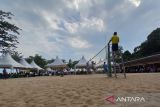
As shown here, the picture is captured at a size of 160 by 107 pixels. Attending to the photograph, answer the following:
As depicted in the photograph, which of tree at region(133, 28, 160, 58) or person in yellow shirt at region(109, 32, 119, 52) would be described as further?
tree at region(133, 28, 160, 58)

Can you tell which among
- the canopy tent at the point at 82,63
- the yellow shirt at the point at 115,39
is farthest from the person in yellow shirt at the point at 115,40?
the canopy tent at the point at 82,63

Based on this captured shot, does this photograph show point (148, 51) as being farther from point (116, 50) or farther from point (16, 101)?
point (16, 101)

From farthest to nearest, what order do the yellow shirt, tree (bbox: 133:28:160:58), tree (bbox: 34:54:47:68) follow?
tree (bbox: 34:54:47:68)
tree (bbox: 133:28:160:58)
the yellow shirt

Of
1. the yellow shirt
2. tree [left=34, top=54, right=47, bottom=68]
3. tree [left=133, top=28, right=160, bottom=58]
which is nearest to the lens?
the yellow shirt

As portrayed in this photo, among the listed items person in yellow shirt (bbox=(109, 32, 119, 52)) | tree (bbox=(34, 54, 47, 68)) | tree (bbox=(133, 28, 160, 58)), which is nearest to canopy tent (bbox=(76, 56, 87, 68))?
person in yellow shirt (bbox=(109, 32, 119, 52))

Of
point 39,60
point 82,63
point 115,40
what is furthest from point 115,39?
point 39,60

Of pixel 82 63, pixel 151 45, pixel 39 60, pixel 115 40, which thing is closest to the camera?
pixel 115 40

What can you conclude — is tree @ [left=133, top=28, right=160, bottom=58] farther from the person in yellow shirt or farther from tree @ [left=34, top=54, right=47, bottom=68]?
the person in yellow shirt

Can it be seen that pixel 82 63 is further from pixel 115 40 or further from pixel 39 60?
pixel 39 60

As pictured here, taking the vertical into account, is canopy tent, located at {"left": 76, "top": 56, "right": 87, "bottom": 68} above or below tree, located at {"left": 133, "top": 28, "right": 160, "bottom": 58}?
below

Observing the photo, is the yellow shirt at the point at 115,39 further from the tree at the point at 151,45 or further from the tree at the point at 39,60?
the tree at the point at 39,60

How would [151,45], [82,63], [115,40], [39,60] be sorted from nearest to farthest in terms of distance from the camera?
[115,40] → [82,63] → [151,45] → [39,60]

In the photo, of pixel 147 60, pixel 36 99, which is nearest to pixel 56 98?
pixel 36 99

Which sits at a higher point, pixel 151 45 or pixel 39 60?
pixel 39 60
